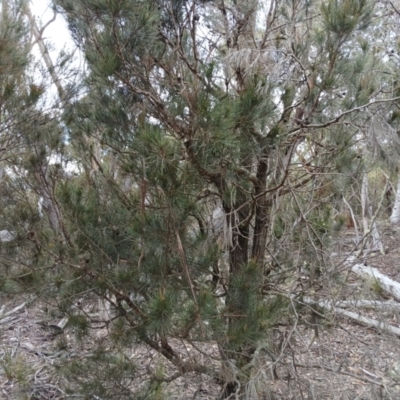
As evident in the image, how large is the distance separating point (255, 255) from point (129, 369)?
95 centimetres

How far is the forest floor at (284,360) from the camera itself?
2652 millimetres

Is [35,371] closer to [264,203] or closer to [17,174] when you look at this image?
[17,174]

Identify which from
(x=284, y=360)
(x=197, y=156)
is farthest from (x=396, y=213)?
(x=197, y=156)

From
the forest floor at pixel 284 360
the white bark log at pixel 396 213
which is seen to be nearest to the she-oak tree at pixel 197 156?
the forest floor at pixel 284 360

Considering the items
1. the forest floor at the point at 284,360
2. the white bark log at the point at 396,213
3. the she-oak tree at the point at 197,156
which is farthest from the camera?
the white bark log at the point at 396,213

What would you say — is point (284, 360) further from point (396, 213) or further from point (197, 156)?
point (396, 213)

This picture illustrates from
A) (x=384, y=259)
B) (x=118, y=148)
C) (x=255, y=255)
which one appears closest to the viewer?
(x=118, y=148)

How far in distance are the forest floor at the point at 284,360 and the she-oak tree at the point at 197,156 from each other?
0.24m

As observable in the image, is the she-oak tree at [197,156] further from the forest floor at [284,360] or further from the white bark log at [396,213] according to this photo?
the white bark log at [396,213]

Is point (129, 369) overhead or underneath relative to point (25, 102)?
underneath

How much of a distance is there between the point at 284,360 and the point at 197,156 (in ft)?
5.13

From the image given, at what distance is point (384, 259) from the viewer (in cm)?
670

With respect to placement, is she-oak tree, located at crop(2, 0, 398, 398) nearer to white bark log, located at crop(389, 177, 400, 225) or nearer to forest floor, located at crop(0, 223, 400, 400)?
forest floor, located at crop(0, 223, 400, 400)

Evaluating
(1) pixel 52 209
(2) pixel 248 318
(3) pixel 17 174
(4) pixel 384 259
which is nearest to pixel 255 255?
(2) pixel 248 318
